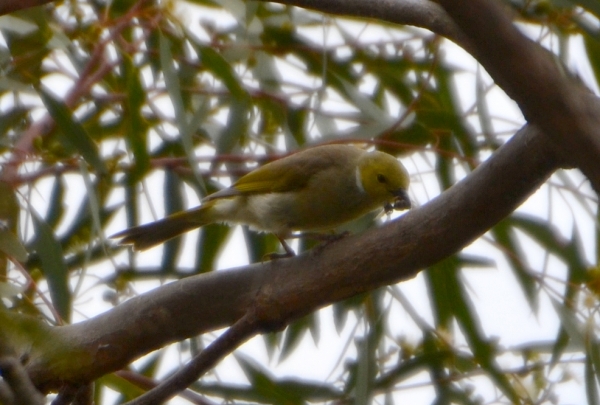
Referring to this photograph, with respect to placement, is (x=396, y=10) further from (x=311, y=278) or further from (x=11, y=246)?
(x=11, y=246)

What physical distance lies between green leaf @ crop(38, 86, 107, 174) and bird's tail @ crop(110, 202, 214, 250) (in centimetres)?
52

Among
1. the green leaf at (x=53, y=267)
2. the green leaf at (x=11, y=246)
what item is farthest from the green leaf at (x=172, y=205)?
the green leaf at (x=11, y=246)

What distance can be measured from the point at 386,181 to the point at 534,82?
6.95ft

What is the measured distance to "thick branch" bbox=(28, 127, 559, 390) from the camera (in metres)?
1.62

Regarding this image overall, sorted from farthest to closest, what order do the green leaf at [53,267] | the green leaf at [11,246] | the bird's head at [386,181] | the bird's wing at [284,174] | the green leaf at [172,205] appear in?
1. the green leaf at [172,205]
2. the bird's wing at [284,174]
3. the bird's head at [386,181]
4. the green leaf at [53,267]
5. the green leaf at [11,246]

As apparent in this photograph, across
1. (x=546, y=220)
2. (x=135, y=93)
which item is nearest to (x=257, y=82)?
(x=135, y=93)

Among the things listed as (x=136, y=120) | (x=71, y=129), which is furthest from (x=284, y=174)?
(x=71, y=129)

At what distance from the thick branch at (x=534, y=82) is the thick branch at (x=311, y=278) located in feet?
2.94

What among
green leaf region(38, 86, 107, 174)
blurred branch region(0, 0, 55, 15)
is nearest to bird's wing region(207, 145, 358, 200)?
green leaf region(38, 86, 107, 174)

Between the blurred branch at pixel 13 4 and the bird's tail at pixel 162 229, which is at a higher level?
the bird's tail at pixel 162 229

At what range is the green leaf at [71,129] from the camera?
2.57 metres

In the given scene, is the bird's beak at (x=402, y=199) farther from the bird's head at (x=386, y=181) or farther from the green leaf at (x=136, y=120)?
the green leaf at (x=136, y=120)

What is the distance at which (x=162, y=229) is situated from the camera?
312cm

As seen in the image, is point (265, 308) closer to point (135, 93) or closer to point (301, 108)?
point (135, 93)
